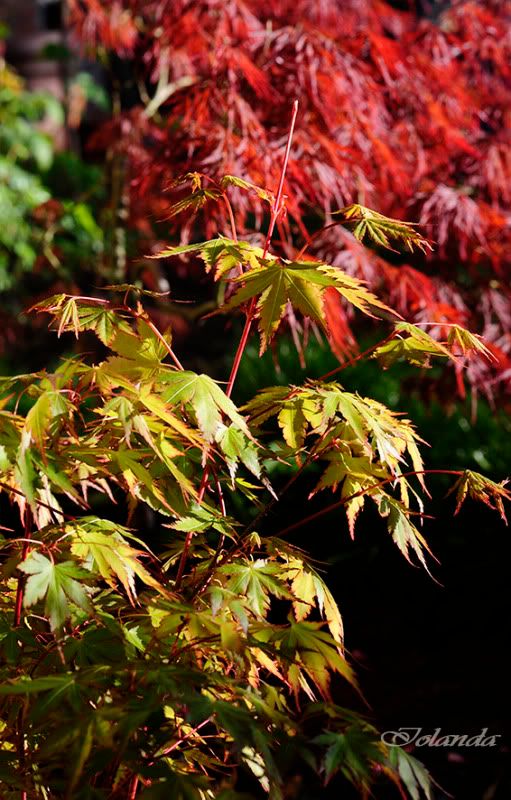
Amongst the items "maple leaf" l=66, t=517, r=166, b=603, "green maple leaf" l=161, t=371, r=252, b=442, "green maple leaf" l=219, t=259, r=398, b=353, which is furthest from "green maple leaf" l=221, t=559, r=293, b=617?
"green maple leaf" l=219, t=259, r=398, b=353

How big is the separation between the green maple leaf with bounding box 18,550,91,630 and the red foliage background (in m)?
1.36

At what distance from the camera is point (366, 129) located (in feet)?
9.12

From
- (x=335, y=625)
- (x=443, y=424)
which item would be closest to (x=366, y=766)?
(x=335, y=625)

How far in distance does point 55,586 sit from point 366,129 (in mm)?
2074

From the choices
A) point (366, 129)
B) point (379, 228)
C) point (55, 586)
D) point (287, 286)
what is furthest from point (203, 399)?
point (366, 129)

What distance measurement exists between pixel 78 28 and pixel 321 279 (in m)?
3.42

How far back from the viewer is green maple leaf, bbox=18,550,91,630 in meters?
1.17

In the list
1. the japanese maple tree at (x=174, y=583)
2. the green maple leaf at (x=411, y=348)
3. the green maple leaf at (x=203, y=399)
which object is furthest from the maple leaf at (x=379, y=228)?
the green maple leaf at (x=203, y=399)

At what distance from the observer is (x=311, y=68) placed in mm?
2658

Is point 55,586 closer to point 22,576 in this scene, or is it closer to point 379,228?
point 22,576

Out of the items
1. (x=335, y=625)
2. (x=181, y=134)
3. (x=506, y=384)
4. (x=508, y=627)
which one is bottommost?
(x=508, y=627)

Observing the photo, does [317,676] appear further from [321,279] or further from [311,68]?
[311,68]

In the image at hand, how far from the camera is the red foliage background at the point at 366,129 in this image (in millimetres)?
2559

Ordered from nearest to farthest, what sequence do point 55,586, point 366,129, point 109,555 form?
point 55,586 < point 109,555 < point 366,129
